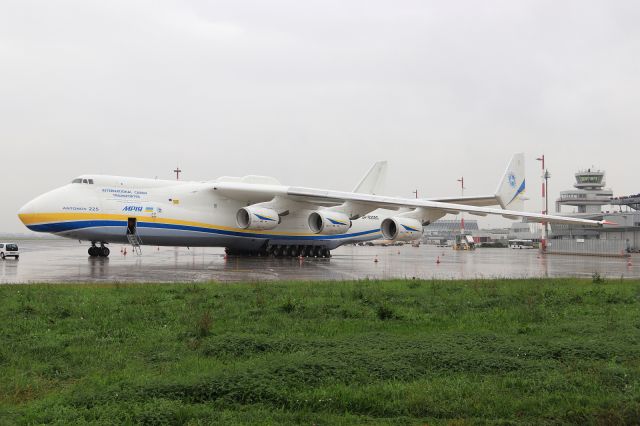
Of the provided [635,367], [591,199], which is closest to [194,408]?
[635,367]

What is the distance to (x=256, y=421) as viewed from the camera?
4055 millimetres

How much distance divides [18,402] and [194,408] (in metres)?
1.42

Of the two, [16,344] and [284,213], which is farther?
[284,213]

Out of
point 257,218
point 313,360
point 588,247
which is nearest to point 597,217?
point 588,247

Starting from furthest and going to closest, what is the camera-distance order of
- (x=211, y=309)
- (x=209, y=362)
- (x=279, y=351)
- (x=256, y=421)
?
(x=211, y=309)
(x=279, y=351)
(x=209, y=362)
(x=256, y=421)

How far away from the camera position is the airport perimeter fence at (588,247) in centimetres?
4212

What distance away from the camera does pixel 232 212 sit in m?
25.0

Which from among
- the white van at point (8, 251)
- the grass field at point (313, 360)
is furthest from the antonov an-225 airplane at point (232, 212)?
the grass field at point (313, 360)

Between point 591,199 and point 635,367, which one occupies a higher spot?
point 591,199

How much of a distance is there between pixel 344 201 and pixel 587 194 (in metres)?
62.6

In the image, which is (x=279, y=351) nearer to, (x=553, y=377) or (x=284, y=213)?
(x=553, y=377)

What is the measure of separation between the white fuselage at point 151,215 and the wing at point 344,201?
626 mm

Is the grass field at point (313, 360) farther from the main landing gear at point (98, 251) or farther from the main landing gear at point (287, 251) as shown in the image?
the main landing gear at point (287, 251)

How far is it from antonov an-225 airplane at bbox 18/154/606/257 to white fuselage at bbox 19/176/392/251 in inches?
1.3
